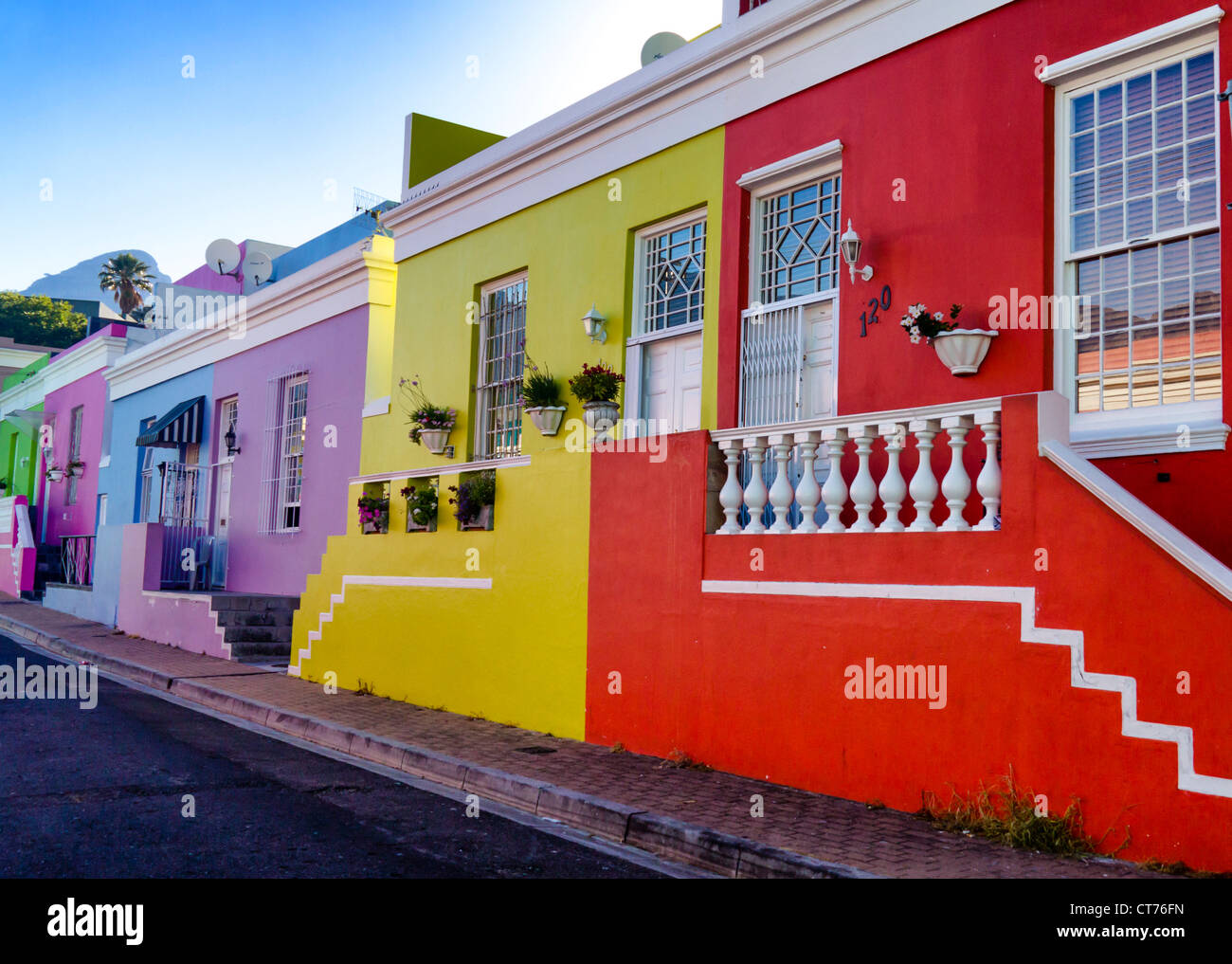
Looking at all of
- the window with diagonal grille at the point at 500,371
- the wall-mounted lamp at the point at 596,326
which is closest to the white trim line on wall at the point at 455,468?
the window with diagonal grille at the point at 500,371

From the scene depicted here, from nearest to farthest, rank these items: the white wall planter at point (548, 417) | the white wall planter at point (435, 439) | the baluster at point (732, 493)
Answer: the baluster at point (732, 493), the white wall planter at point (548, 417), the white wall planter at point (435, 439)

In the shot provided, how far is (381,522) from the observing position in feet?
37.2

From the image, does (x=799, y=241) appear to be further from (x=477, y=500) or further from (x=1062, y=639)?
(x=1062, y=639)

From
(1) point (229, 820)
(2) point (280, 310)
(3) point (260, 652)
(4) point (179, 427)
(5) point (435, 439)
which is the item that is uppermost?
Answer: (2) point (280, 310)

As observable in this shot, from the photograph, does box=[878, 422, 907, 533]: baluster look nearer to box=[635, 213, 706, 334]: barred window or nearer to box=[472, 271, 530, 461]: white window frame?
box=[635, 213, 706, 334]: barred window

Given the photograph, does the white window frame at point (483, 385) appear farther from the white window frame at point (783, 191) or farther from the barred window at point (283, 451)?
the barred window at point (283, 451)

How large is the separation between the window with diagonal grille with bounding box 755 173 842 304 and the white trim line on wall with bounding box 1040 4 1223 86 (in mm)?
1994

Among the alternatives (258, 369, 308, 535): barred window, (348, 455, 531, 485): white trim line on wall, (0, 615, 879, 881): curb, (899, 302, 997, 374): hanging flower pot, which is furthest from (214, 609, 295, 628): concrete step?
(899, 302, 997, 374): hanging flower pot

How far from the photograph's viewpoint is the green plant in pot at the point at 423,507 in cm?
1057

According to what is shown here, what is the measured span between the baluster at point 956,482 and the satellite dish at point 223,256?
17.4 m

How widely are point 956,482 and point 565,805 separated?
3.01 m

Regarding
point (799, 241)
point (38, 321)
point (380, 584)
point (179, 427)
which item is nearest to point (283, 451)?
point (179, 427)

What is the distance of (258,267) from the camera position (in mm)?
19828

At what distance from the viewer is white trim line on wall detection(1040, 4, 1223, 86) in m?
6.30
